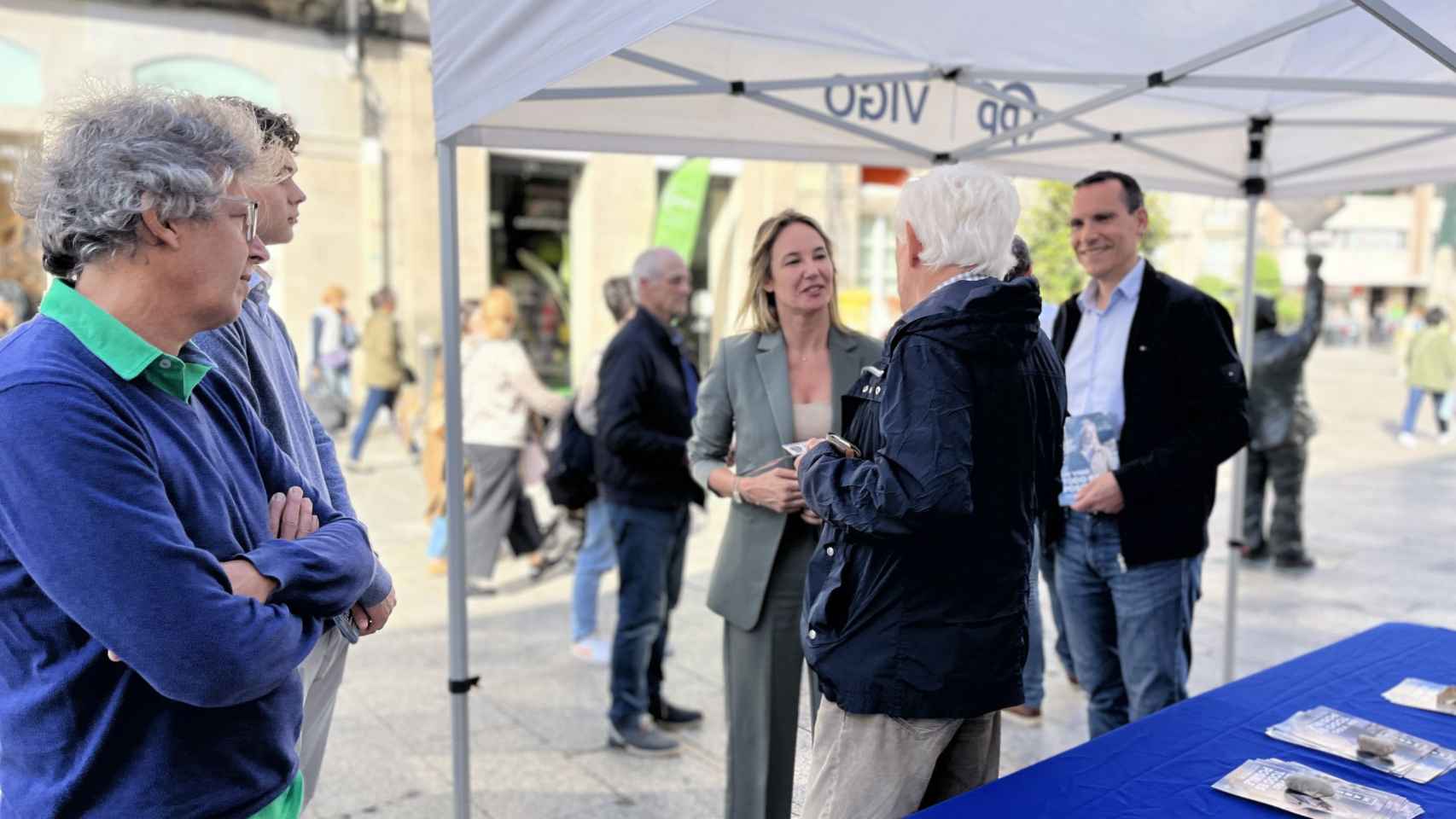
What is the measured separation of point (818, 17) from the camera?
3.08 metres

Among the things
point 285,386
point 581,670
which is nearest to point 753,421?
point 285,386

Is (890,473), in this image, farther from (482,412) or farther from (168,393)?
(482,412)

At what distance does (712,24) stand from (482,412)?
3.22 meters

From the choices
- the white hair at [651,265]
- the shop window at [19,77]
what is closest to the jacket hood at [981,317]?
the white hair at [651,265]

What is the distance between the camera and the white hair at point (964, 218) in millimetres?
1987

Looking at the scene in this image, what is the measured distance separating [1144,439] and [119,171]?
2657mm

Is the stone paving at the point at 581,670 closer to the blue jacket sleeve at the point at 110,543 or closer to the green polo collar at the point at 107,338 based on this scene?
the blue jacket sleeve at the point at 110,543

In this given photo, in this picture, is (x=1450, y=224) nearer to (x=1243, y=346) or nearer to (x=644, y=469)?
(x=1243, y=346)

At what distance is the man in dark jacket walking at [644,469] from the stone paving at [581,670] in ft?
0.82

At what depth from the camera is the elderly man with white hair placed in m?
1.87

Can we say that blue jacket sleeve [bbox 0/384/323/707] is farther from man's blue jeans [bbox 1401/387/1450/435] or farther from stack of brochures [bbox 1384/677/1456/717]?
man's blue jeans [bbox 1401/387/1450/435]

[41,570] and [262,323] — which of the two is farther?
[262,323]

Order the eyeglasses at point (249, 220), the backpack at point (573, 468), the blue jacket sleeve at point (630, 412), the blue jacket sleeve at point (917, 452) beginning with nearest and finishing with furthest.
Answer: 1. the eyeglasses at point (249, 220)
2. the blue jacket sleeve at point (917, 452)
3. the blue jacket sleeve at point (630, 412)
4. the backpack at point (573, 468)

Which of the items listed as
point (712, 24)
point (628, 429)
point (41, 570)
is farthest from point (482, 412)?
point (41, 570)
